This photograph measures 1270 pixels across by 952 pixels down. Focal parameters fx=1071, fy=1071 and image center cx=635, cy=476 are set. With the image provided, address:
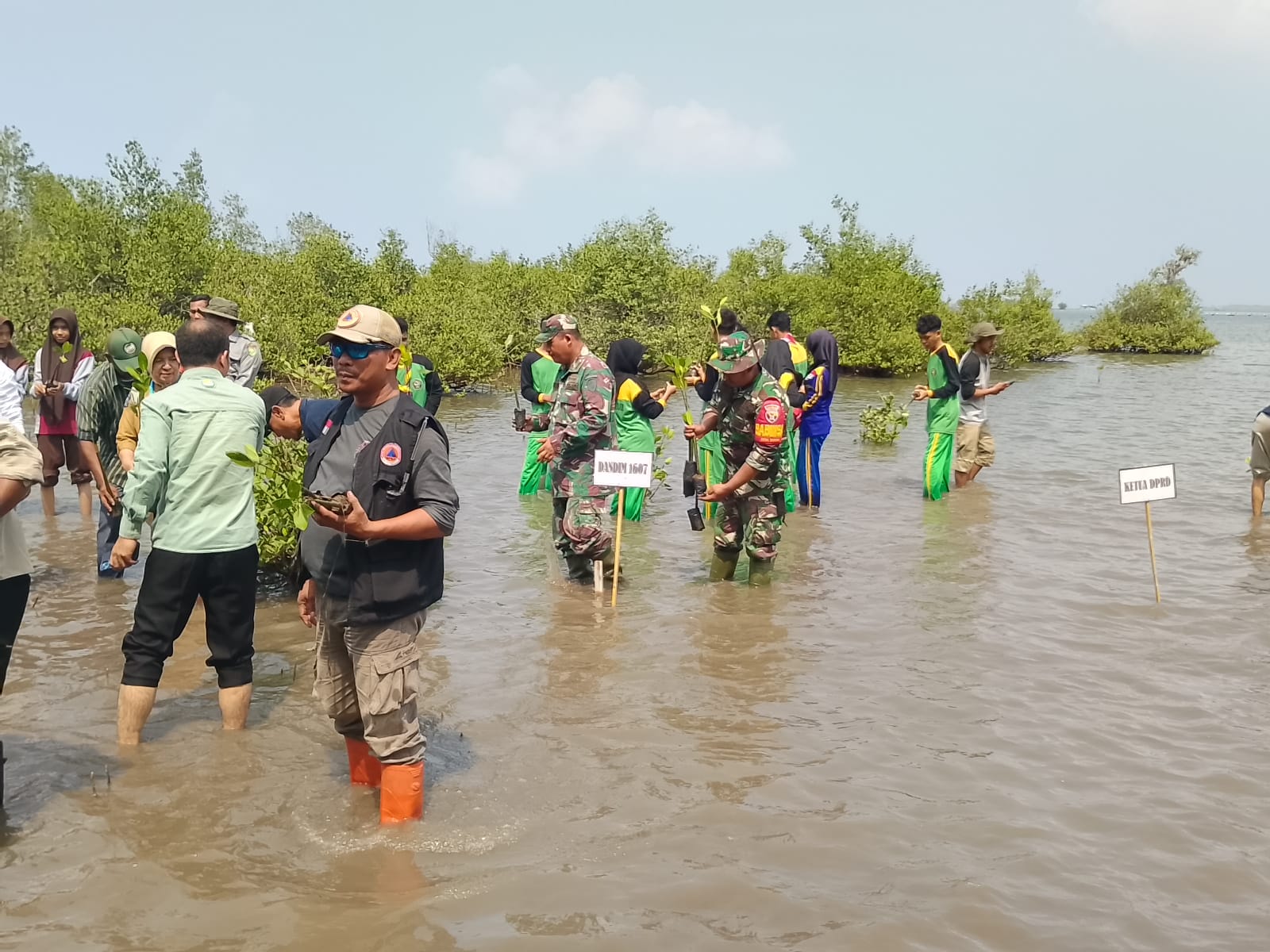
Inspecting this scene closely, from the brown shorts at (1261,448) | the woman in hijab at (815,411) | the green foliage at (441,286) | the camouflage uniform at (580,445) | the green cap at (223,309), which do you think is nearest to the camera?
the green cap at (223,309)

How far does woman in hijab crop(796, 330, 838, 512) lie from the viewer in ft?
35.7

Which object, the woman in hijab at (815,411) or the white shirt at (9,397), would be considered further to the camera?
the woman in hijab at (815,411)

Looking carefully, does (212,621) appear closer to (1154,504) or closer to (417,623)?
(417,623)

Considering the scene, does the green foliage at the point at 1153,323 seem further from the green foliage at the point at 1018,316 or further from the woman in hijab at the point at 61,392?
the woman in hijab at the point at 61,392

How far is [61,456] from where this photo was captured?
372 inches

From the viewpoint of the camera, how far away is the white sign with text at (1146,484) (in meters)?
7.91

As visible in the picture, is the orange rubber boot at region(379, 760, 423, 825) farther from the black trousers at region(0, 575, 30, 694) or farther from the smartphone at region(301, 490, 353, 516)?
the black trousers at region(0, 575, 30, 694)

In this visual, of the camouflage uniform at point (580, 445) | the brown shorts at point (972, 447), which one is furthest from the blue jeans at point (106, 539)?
the brown shorts at point (972, 447)

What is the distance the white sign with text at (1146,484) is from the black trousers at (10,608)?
7.05 meters

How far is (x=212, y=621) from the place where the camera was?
4.95 m

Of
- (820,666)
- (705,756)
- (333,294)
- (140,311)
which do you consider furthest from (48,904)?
(333,294)

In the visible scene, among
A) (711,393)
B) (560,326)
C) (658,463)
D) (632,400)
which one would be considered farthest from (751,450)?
(658,463)

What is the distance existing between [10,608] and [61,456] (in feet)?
19.9

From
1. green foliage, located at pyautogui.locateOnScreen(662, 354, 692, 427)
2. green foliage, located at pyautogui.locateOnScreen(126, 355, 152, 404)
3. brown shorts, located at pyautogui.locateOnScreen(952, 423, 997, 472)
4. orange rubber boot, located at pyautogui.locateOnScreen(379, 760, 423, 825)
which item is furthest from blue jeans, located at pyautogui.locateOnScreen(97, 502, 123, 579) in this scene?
brown shorts, located at pyautogui.locateOnScreen(952, 423, 997, 472)
